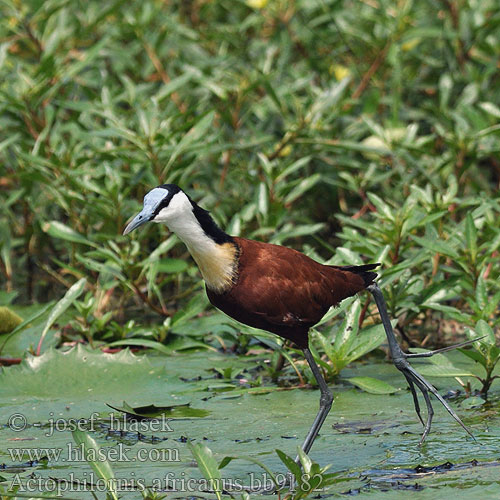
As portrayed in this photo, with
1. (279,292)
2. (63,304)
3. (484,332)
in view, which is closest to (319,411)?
(279,292)

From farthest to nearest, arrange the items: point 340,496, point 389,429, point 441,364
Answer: point 441,364 → point 389,429 → point 340,496

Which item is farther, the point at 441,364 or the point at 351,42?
the point at 351,42

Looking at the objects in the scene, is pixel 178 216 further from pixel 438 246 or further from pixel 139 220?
pixel 438 246

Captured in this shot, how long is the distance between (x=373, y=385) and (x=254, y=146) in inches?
98.4

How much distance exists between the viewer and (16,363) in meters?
4.49

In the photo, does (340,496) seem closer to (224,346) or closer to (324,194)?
(224,346)

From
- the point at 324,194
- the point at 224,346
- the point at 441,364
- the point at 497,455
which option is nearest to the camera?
the point at 497,455

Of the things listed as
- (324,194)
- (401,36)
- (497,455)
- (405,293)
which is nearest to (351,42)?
(401,36)

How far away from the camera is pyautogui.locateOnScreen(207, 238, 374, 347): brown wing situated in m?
3.21

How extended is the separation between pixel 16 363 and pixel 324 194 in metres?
2.63

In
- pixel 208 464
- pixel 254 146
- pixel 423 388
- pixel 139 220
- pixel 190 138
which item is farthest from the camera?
pixel 254 146

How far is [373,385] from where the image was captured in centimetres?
380

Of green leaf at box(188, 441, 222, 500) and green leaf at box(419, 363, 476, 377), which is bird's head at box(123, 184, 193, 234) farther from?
green leaf at box(419, 363, 476, 377)

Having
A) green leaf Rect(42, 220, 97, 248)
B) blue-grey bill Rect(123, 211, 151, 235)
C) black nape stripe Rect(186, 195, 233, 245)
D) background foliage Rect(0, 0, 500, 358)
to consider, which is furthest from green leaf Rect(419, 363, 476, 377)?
A: green leaf Rect(42, 220, 97, 248)
